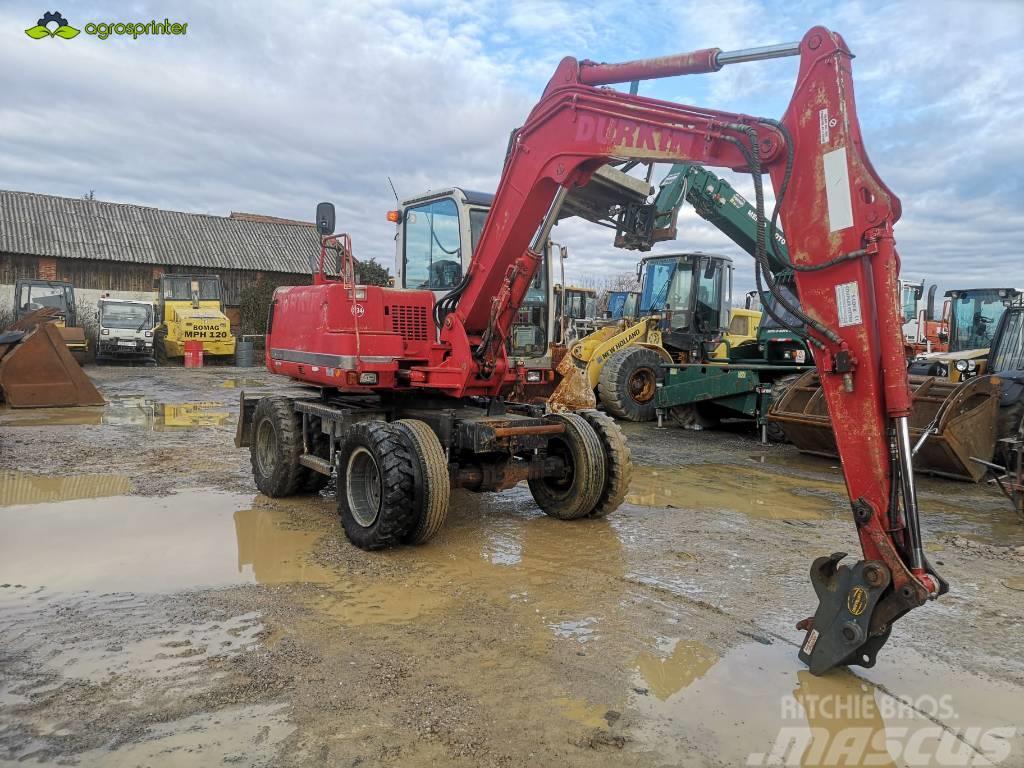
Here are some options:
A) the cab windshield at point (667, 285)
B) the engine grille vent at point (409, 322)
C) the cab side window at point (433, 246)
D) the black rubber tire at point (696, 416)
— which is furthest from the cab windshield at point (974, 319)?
the engine grille vent at point (409, 322)

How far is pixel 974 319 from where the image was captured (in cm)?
1498

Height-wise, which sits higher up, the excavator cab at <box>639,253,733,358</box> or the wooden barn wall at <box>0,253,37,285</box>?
the wooden barn wall at <box>0,253,37,285</box>

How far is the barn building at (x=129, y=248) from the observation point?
28.8 meters

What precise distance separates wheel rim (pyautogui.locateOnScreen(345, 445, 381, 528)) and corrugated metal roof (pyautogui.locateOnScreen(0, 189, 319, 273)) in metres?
28.9

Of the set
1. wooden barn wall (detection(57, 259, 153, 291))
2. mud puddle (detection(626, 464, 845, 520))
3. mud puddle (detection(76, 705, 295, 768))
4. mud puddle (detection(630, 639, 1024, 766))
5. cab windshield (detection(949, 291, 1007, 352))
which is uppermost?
wooden barn wall (detection(57, 259, 153, 291))

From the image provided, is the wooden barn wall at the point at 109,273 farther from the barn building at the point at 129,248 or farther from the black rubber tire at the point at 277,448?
the black rubber tire at the point at 277,448

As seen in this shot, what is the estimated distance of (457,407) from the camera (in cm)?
631

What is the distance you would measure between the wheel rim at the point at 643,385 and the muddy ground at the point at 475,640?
5.93 metres

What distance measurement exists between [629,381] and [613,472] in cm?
696

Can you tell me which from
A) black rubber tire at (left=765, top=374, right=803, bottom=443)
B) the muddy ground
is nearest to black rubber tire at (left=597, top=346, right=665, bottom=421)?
black rubber tire at (left=765, top=374, right=803, bottom=443)

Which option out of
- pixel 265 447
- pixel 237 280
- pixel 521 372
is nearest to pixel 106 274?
pixel 237 280

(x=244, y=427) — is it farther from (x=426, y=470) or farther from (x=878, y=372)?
(x=878, y=372)

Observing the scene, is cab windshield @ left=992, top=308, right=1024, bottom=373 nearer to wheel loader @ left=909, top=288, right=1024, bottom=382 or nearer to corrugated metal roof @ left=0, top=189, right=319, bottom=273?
wheel loader @ left=909, top=288, right=1024, bottom=382

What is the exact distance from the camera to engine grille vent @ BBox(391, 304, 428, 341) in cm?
602
